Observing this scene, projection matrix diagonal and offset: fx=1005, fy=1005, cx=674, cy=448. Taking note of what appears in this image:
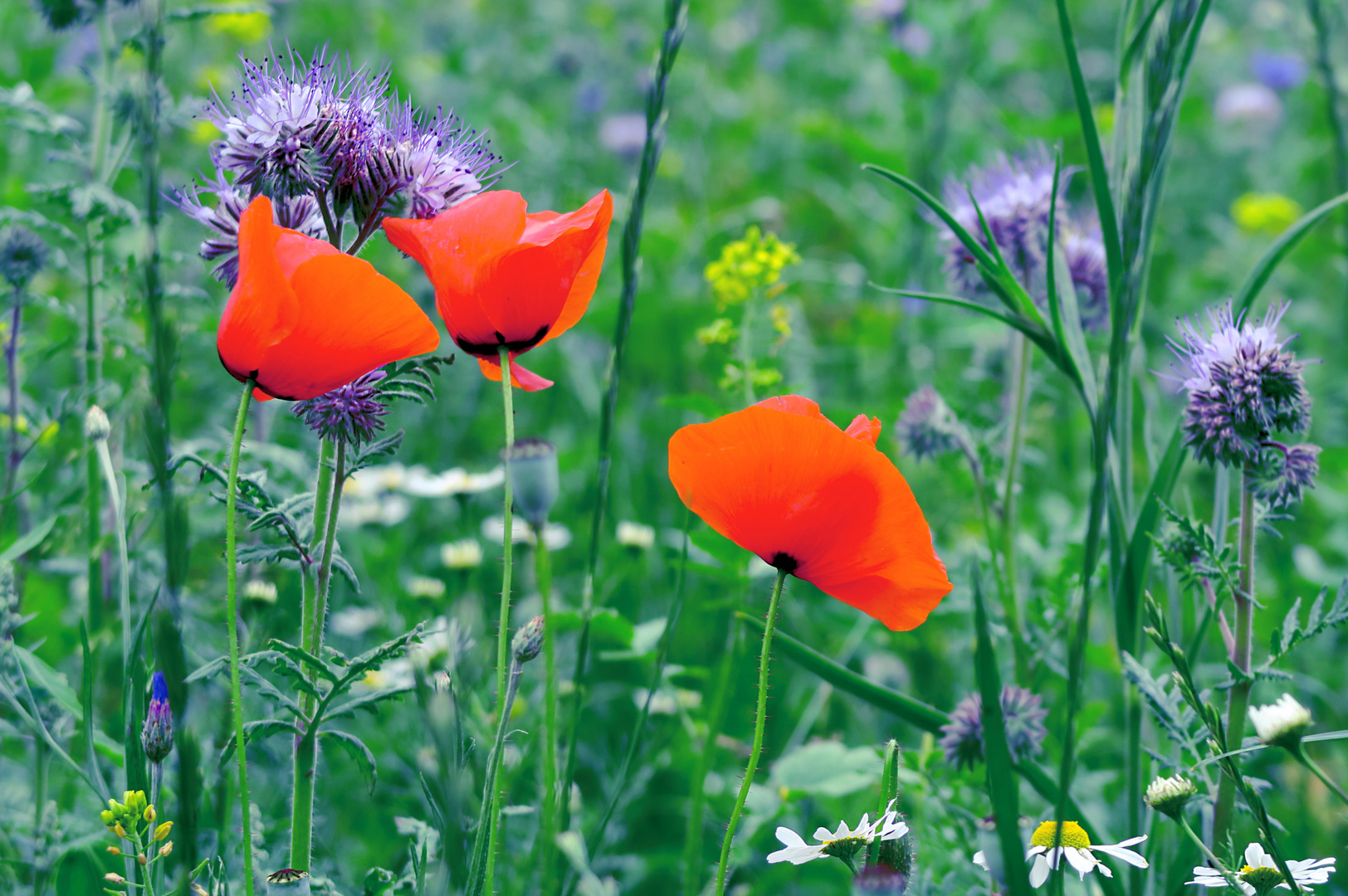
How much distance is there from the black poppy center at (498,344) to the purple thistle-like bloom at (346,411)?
0.10 meters

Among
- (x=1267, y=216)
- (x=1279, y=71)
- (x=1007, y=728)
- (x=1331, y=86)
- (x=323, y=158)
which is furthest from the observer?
(x=1279, y=71)

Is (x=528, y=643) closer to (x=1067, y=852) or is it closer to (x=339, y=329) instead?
(x=339, y=329)

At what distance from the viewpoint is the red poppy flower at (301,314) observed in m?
0.83

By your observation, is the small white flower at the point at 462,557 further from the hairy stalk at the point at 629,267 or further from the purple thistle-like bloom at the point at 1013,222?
the purple thistle-like bloom at the point at 1013,222

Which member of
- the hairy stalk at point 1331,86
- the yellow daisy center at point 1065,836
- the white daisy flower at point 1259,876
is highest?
the hairy stalk at point 1331,86

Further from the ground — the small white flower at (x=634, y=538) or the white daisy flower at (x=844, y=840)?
the small white flower at (x=634, y=538)

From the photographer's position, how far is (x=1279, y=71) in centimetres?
557

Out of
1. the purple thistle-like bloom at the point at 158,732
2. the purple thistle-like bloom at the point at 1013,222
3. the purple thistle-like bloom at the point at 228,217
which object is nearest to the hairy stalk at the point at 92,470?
the purple thistle-like bloom at the point at 228,217

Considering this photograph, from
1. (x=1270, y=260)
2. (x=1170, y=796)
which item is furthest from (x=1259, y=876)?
(x=1270, y=260)

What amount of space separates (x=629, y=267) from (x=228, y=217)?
406 mm

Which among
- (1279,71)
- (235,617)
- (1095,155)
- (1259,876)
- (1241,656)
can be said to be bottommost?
(1259,876)

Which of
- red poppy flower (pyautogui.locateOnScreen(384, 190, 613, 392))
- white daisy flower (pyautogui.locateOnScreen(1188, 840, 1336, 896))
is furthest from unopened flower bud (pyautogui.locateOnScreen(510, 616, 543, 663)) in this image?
white daisy flower (pyautogui.locateOnScreen(1188, 840, 1336, 896))

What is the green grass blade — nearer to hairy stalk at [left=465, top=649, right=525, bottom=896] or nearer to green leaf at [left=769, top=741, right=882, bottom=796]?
hairy stalk at [left=465, top=649, right=525, bottom=896]

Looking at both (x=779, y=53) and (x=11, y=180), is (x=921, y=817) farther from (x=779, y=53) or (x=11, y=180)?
(x=779, y=53)
